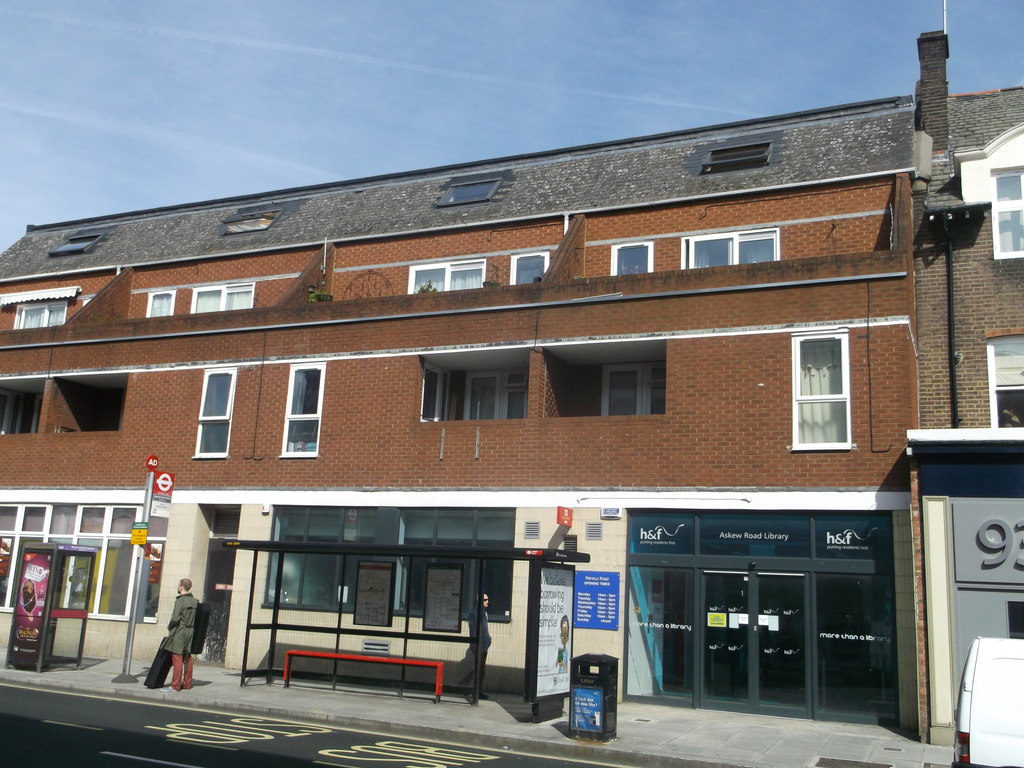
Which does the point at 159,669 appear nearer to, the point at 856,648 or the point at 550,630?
the point at 550,630

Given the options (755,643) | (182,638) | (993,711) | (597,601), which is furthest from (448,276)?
(993,711)

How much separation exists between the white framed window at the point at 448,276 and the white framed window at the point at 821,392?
7.70 m

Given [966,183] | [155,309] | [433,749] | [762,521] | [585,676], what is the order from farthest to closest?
[155,309] < [966,183] < [762,521] < [585,676] < [433,749]

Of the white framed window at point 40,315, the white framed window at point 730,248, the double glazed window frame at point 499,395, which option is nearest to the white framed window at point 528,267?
the double glazed window frame at point 499,395

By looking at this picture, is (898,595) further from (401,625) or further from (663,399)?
(401,625)

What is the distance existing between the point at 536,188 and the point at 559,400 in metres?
6.26

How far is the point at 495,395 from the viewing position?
1991 cm

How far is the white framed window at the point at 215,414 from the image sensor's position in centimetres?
2056

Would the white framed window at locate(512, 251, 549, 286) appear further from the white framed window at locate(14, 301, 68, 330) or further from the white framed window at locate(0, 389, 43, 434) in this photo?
the white framed window at locate(0, 389, 43, 434)

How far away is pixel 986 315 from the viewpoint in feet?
54.9

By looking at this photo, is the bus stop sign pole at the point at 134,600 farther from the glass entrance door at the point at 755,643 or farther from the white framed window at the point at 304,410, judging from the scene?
the glass entrance door at the point at 755,643

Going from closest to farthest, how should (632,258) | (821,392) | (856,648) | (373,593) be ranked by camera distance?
(856,648), (821,392), (373,593), (632,258)

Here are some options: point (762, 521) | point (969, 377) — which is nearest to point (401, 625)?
point (762, 521)

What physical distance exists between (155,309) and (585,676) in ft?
53.8
